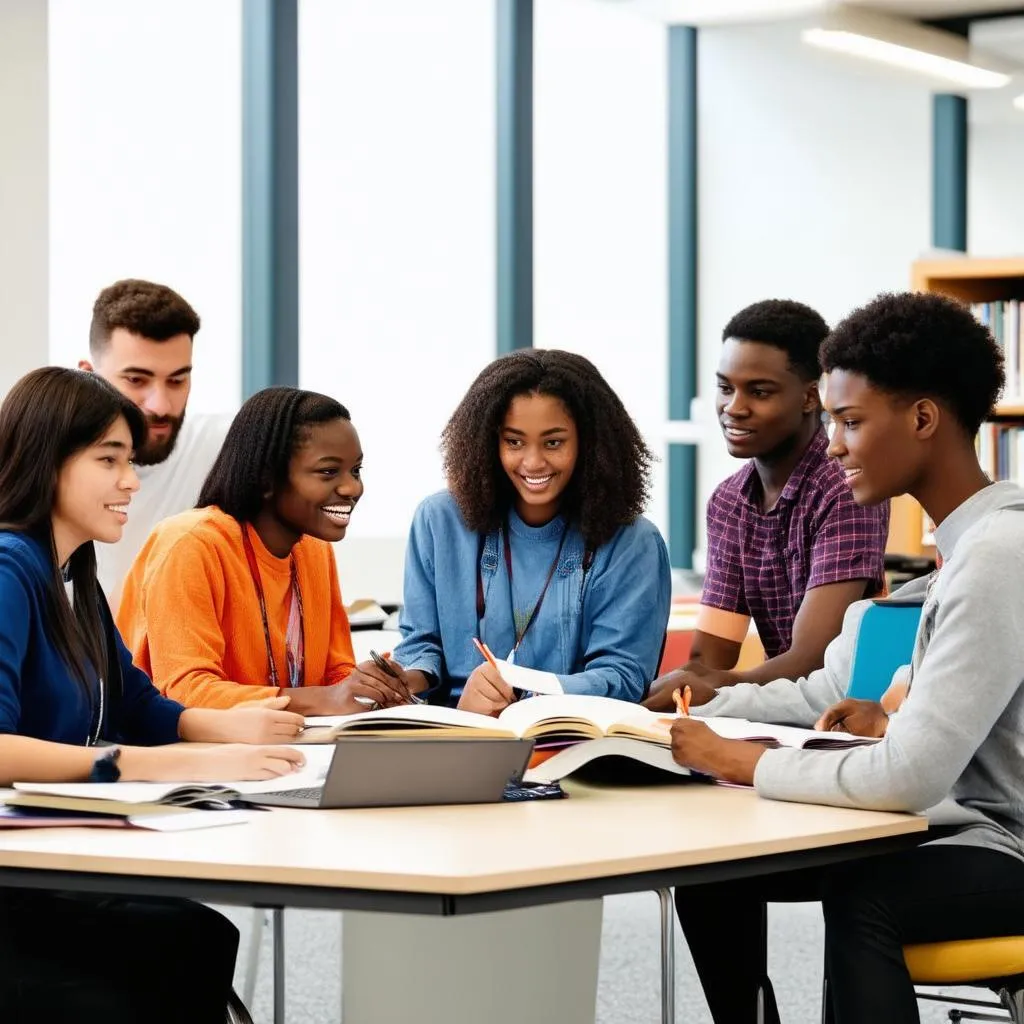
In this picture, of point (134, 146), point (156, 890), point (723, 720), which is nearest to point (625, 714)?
point (723, 720)

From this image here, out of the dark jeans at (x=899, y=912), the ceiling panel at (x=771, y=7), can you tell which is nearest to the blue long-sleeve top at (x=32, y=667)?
the dark jeans at (x=899, y=912)

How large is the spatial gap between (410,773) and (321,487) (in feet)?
2.87

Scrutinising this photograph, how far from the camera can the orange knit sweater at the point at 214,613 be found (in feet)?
7.71

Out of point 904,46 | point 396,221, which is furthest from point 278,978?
point 904,46

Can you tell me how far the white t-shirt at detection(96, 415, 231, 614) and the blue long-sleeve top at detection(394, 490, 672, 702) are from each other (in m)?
0.82

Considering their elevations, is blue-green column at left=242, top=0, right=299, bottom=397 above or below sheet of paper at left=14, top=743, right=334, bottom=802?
above

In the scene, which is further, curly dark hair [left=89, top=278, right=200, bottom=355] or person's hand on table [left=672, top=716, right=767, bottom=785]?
curly dark hair [left=89, top=278, right=200, bottom=355]

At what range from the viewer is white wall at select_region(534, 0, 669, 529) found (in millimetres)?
6137

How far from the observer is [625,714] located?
1998 mm

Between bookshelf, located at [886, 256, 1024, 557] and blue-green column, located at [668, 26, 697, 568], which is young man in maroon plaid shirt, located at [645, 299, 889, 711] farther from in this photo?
blue-green column, located at [668, 26, 697, 568]

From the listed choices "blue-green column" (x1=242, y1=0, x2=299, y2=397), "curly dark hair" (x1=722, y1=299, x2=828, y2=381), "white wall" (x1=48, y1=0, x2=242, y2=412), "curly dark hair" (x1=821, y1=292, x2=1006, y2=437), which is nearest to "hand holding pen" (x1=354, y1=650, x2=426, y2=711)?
"curly dark hair" (x1=821, y1=292, x2=1006, y2=437)

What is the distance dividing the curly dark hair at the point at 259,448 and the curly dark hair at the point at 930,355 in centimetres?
95

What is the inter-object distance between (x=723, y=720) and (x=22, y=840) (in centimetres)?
99

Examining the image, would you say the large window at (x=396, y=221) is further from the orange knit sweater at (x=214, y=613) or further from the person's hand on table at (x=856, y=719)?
the person's hand on table at (x=856, y=719)
